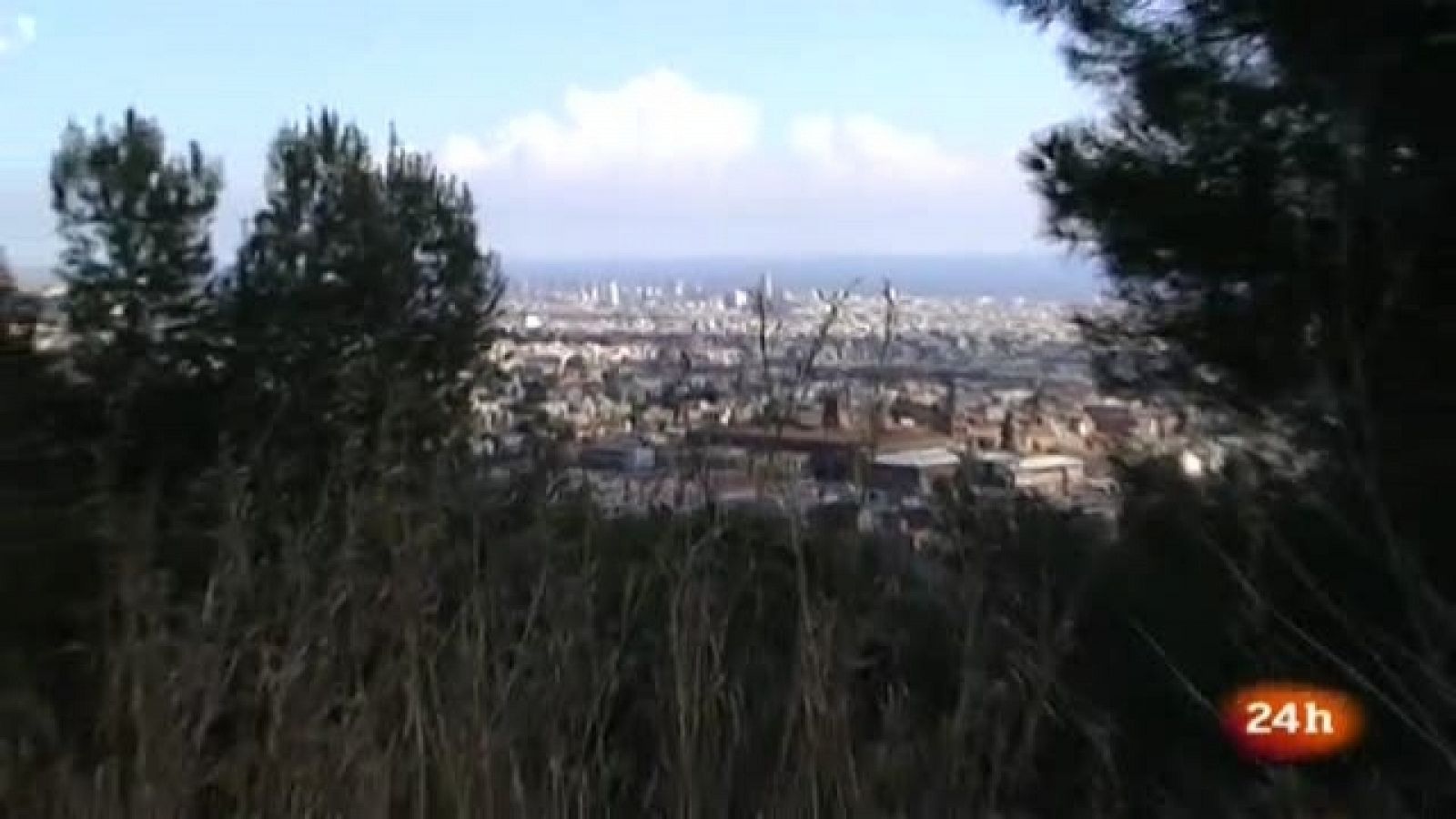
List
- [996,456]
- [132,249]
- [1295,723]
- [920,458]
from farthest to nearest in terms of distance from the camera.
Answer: [132,249] < [996,456] < [920,458] < [1295,723]

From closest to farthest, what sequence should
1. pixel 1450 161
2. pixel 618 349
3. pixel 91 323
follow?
pixel 1450 161 → pixel 618 349 → pixel 91 323

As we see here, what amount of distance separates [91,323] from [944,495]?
9.20 ft

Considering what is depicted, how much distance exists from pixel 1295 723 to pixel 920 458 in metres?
0.96

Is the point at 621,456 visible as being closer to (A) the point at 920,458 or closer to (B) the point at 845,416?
(B) the point at 845,416

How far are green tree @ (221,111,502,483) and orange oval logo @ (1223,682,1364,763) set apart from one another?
1.79 m

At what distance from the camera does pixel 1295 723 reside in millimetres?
4262

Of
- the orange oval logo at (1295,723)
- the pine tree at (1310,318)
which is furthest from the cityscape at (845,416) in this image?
the orange oval logo at (1295,723)

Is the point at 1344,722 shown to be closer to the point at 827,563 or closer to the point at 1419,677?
the point at 1419,677

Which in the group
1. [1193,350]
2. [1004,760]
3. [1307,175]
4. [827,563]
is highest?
[1307,175]

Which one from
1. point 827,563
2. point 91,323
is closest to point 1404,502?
point 827,563

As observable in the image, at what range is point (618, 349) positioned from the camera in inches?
229

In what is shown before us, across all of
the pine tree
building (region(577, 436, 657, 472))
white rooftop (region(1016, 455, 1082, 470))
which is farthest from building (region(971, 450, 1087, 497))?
building (region(577, 436, 657, 472))

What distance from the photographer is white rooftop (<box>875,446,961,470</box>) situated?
4.79 meters

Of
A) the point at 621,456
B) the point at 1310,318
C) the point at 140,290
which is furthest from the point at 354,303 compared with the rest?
the point at 1310,318
